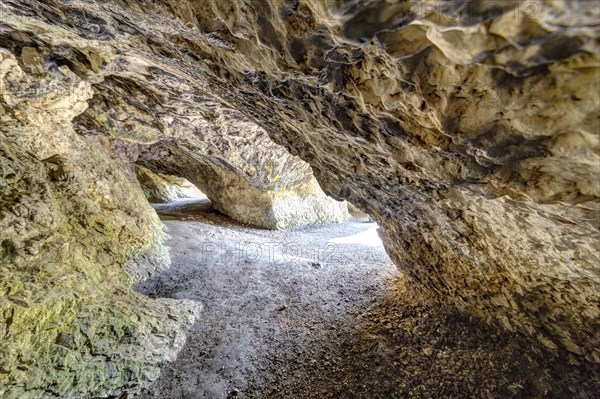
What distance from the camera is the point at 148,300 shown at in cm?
495

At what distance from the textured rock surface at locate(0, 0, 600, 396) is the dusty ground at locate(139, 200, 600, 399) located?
0.39m

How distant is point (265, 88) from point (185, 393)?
403cm

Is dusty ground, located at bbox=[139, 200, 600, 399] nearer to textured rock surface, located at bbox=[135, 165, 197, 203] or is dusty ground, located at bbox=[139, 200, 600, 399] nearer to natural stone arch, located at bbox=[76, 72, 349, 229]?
natural stone arch, located at bbox=[76, 72, 349, 229]

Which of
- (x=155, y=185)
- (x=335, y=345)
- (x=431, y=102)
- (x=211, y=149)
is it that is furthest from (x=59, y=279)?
(x=155, y=185)

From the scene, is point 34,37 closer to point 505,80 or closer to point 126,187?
point 126,187

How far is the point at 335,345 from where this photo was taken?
4.50m

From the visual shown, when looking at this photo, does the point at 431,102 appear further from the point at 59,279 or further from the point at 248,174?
the point at 248,174

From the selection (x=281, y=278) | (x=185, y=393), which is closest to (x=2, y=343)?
(x=185, y=393)

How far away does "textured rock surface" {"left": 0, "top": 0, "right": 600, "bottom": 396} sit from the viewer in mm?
1287

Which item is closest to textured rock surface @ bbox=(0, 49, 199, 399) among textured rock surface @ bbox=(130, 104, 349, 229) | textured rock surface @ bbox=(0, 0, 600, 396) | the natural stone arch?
the natural stone arch


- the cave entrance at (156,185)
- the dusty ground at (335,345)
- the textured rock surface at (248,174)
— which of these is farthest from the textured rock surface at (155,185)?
the dusty ground at (335,345)

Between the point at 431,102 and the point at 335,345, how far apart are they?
3.98 m

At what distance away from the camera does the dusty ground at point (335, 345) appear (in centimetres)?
344

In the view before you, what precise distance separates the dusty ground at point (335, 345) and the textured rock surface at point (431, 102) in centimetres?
39
